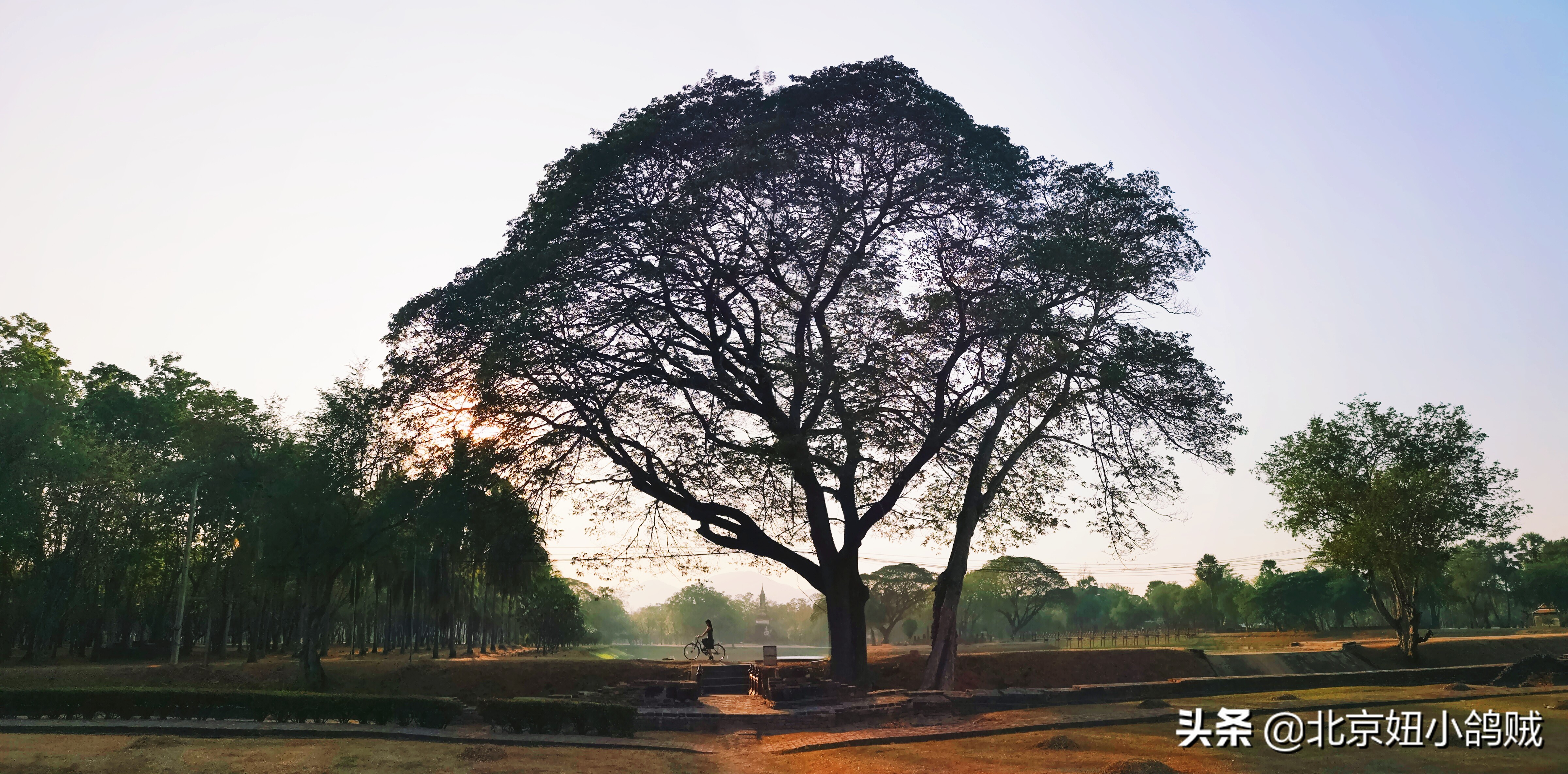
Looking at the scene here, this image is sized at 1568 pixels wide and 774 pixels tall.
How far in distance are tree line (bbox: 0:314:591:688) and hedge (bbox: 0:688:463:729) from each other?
25.2 feet

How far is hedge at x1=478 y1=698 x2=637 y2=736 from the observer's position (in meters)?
16.2

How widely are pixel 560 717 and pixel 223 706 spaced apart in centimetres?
629

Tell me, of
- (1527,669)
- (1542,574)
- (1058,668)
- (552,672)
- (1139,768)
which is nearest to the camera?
(1139,768)

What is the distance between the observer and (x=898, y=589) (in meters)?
86.6

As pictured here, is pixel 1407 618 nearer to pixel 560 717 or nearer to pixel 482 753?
pixel 560 717

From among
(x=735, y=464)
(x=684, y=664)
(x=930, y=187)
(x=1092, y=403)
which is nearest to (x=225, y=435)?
(x=684, y=664)

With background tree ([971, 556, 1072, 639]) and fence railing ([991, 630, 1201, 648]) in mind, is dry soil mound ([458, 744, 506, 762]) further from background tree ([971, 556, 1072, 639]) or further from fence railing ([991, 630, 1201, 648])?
background tree ([971, 556, 1072, 639])

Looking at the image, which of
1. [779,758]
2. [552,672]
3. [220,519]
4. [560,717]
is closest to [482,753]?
[560,717]

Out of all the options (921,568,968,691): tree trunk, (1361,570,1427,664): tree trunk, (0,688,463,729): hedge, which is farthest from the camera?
(1361,570,1427,664): tree trunk

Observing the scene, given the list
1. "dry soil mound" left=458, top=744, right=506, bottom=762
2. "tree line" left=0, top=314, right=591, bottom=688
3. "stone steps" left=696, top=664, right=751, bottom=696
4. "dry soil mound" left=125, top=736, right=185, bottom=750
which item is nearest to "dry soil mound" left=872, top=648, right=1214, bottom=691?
"stone steps" left=696, top=664, right=751, bottom=696

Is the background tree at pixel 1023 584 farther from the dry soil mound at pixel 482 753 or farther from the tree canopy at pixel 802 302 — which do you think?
the dry soil mound at pixel 482 753

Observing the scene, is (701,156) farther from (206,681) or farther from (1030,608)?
(1030,608)

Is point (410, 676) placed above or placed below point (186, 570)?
below

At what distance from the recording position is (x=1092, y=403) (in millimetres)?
Answer: 24812
